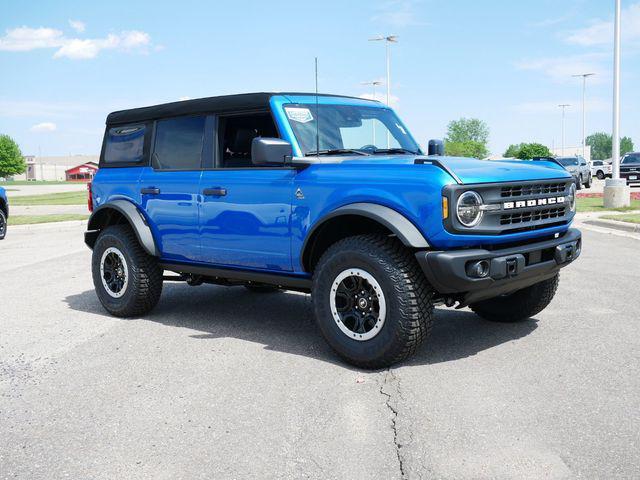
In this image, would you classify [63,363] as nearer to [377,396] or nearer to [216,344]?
[216,344]

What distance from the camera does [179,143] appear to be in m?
6.71

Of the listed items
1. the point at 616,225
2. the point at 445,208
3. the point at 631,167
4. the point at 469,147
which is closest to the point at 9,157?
the point at 469,147

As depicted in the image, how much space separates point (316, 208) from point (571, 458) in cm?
255

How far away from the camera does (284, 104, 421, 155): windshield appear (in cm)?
579

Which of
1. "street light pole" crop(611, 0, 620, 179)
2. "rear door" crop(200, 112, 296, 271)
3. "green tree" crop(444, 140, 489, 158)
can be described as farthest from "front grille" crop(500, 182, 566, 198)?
"green tree" crop(444, 140, 489, 158)

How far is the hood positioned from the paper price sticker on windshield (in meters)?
0.51

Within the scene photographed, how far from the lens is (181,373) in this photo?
5.20 metres

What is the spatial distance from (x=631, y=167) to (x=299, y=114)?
3466 cm

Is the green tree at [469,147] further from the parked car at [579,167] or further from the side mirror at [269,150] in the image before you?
the side mirror at [269,150]

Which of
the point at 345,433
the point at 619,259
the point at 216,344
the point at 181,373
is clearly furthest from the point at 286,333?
the point at 619,259

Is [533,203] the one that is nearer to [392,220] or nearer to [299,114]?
[392,220]

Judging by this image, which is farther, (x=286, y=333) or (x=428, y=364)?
(x=286, y=333)

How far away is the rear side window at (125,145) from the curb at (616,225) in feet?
35.9

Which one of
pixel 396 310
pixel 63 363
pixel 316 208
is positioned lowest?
pixel 63 363
